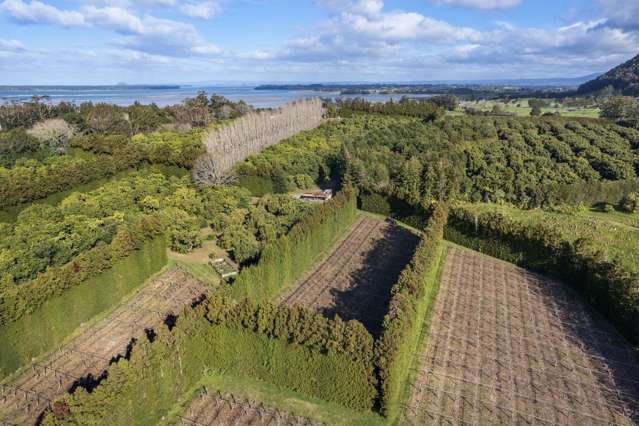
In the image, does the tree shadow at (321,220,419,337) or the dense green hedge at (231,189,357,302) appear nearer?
the dense green hedge at (231,189,357,302)

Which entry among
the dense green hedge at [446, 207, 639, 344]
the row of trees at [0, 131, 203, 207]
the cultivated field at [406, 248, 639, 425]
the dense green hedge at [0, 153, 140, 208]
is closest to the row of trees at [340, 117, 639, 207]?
the dense green hedge at [446, 207, 639, 344]

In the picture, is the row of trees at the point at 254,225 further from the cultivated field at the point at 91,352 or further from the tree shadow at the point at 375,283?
the tree shadow at the point at 375,283

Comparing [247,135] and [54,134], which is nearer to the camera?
[247,135]

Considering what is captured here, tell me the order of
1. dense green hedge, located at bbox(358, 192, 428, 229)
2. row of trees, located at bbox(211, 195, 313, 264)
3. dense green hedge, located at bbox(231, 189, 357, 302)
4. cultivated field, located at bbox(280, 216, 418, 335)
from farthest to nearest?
dense green hedge, located at bbox(358, 192, 428, 229)
row of trees, located at bbox(211, 195, 313, 264)
cultivated field, located at bbox(280, 216, 418, 335)
dense green hedge, located at bbox(231, 189, 357, 302)

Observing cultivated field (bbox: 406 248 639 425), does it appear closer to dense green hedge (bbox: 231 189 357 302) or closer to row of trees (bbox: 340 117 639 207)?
dense green hedge (bbox: 231 189 357 302)

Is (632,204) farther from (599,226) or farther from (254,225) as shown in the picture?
(254,225)

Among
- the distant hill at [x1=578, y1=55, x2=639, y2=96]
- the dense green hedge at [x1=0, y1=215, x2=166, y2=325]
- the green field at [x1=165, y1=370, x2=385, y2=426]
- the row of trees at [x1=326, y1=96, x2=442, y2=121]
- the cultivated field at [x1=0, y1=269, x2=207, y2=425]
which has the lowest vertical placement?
the green field at [x1=165, y1=370, x2=385, y2=426]

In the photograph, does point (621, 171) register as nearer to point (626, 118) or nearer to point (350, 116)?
point (626, 118)

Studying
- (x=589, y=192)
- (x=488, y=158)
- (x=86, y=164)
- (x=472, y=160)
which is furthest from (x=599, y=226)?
(x=86, y=164)
